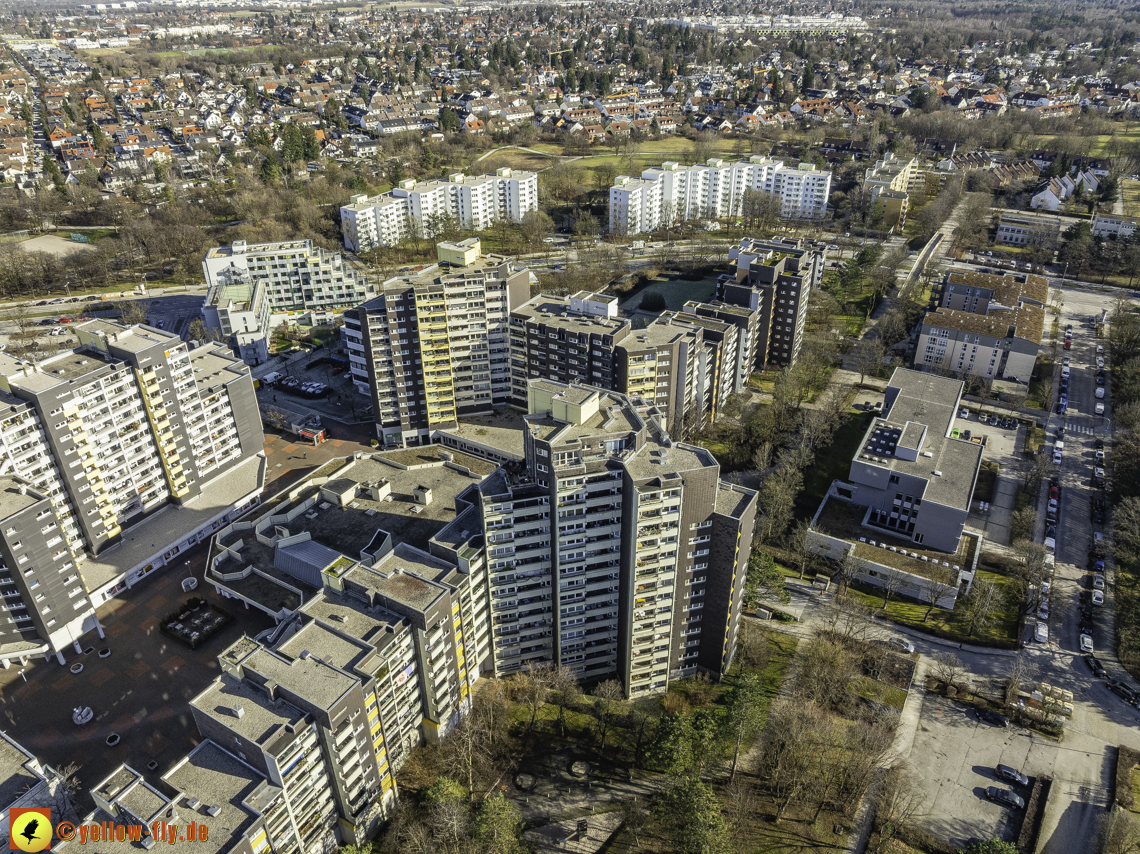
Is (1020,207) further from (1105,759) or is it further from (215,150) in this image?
(215,150)

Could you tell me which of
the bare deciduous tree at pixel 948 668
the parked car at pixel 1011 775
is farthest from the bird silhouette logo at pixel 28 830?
the bare deciduous tree at pixel 948 668

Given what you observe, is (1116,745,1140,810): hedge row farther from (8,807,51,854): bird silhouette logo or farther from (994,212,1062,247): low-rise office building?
(994,212,1062,247): low-rise office building

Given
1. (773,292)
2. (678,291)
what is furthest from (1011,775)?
(678,291)

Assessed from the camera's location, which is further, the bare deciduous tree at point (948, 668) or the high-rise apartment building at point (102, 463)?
the bare deciduous tree at point (948, 668)

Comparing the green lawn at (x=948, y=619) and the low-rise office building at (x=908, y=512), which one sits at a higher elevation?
the low-rise office building at (x=908, y=512)

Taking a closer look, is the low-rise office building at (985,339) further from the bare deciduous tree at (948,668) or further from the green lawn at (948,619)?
the bare deciduous tree at (948,668)

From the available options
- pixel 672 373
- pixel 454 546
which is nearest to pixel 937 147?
pixel 672 373

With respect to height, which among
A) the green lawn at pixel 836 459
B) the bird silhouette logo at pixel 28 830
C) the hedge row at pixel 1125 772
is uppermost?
the bird silhouette logo at pixel 28 830
